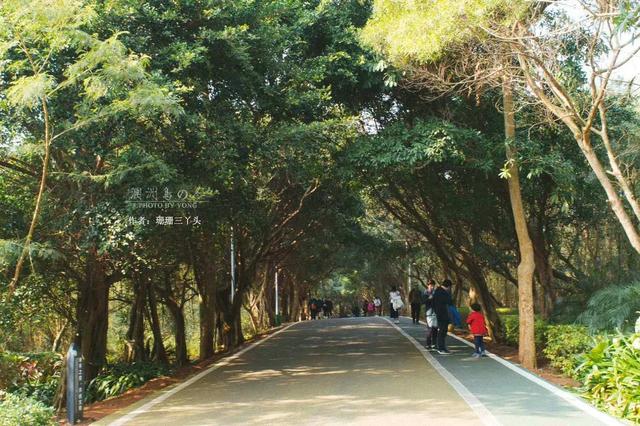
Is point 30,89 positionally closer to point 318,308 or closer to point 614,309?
point 614,309

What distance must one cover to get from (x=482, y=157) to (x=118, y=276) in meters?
8.47

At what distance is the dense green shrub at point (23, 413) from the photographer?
274 inches

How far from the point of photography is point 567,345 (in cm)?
1216

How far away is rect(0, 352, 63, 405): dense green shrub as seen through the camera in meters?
15.1

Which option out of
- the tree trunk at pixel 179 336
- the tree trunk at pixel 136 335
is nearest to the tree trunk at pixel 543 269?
the tree trunk at pixel 179 336

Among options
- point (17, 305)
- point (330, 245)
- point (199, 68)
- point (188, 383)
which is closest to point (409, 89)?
point (199, 68)

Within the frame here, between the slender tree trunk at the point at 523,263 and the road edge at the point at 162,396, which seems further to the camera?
the slender tree trunk at the point at 523,263

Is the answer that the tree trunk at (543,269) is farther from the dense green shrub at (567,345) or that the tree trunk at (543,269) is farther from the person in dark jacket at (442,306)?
the dense green shrub at (567,345)

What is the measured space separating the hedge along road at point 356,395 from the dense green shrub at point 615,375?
21.0 inches

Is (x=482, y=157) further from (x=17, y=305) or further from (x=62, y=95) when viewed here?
(x=17, y=305)

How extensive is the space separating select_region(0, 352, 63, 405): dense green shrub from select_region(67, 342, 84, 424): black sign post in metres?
5.91

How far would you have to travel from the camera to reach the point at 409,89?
15.5m

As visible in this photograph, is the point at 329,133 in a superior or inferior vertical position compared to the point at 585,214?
superior

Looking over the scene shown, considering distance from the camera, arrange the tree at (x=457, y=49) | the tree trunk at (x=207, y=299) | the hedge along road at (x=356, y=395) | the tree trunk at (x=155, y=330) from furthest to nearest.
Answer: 1. the tree trunk at (x=155, y=330)
2. the tree trunk at (x=207, y=299)
3. the tree at (x=457, y=49)
4. the hedge along road at (x=356, y=395)
